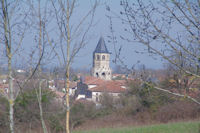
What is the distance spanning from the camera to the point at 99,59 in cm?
9456

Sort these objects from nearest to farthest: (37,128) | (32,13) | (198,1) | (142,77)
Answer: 1. (198,1)
2. (142,77)
3. (32,13)
4. (37,128)

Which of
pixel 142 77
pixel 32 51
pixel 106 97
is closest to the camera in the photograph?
pixel 142 77

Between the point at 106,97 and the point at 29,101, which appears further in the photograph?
the point at 106,97

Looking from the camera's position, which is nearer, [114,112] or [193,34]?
[193,34]

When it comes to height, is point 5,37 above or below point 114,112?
above

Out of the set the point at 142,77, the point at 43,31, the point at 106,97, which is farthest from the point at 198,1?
the point at 106,97

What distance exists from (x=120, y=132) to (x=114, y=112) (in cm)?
1232

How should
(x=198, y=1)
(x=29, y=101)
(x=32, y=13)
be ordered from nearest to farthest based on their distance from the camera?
1. (x=198, y=1)
2. (x=32, y=13)
3. (x=29, y=101)

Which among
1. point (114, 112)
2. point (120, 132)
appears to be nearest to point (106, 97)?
point (114, 112)

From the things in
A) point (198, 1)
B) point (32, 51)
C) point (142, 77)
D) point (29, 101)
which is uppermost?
point (198, 1)

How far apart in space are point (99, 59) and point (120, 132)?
274ft

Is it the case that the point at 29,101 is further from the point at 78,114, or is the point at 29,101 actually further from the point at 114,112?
the point at 114,112

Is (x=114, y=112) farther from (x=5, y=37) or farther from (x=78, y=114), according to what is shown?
(x=5, y=37)

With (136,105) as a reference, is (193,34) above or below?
above
